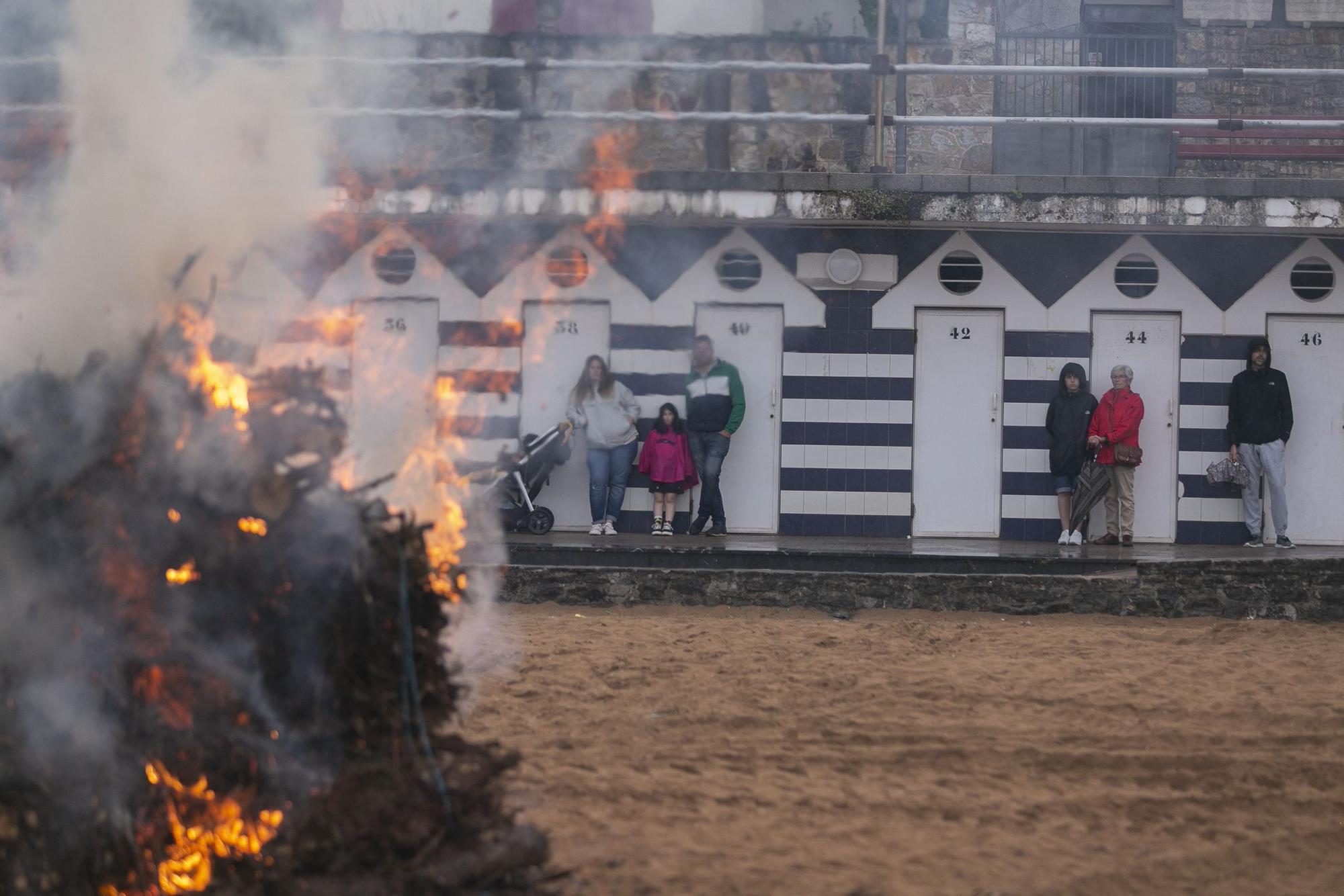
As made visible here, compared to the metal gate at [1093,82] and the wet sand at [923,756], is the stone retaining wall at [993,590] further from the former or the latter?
the metal gate at [1093,82]

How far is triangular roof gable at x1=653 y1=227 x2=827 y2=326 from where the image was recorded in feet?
58.6

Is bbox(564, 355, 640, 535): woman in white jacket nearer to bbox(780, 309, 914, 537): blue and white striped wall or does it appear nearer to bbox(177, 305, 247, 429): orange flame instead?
bbox(780, 309, 914, 537): blue and white striped wall

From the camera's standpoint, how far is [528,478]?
Result: 672 inches

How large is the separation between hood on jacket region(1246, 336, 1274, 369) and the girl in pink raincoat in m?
6.74

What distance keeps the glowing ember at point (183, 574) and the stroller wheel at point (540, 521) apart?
11428 mm

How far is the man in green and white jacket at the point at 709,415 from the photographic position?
1709 centimetres

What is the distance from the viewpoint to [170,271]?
6145 millimetres

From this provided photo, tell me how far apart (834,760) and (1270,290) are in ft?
39.8

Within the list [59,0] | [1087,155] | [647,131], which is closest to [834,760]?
[59,0]

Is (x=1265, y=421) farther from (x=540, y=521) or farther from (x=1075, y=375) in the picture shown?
(x=540, y=521)

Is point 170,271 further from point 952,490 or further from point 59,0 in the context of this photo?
point 952,490

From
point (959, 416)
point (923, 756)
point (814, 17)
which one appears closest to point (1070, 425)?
point (959, 416)

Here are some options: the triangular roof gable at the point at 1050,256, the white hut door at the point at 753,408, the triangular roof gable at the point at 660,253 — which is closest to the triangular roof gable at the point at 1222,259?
the triangular roof gable at the point at 1050,256

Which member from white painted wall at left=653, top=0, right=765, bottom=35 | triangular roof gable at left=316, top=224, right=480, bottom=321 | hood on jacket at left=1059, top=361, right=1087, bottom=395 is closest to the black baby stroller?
triangular roof gable at left=316, top=224, right=480, bottom=321
